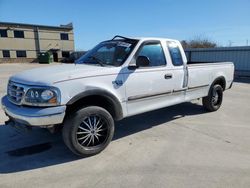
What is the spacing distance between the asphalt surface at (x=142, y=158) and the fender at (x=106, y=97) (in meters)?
0.65

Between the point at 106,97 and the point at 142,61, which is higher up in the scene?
the point at 142,61

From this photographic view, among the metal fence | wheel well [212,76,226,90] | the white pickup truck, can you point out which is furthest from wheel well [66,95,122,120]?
the metal fence

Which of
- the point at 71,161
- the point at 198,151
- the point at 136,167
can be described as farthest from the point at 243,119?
the point at 71,161

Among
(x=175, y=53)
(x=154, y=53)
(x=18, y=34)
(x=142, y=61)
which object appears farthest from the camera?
(x=18, y=34)

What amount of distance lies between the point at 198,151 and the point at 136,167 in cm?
124

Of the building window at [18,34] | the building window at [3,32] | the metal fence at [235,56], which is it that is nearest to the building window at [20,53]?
the building window at [18,34]

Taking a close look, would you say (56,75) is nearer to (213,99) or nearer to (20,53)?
(213,99)

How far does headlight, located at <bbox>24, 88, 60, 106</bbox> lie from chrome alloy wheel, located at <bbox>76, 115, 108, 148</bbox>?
0.62m

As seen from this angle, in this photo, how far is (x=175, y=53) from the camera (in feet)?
16.9

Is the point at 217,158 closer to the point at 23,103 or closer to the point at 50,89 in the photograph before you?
the point at 50,89

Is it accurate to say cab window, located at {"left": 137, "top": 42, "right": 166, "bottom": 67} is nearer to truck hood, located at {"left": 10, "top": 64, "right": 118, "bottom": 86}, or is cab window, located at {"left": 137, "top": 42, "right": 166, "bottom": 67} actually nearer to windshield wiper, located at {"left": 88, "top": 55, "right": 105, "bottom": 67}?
windshield wiper, located at {"left": 88, "top": 55, "right": 105, "bottom": 67}

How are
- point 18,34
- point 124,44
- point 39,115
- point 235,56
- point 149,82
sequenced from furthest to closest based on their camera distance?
point 18,34 < point 235,56 < point 124,44 < point 149,82 < point 39,115

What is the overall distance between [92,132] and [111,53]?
167 centimetres

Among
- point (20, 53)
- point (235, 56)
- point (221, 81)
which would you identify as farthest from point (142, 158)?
point (20, 53)
